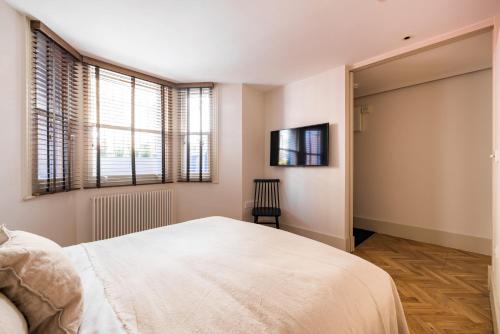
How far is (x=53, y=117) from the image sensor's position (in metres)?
2.08

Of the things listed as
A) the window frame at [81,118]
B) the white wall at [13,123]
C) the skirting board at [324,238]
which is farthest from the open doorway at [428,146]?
the white wall at [13,123]

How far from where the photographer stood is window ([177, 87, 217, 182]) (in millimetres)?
3361

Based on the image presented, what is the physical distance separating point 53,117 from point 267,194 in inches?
112

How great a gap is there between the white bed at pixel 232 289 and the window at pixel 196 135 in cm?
204

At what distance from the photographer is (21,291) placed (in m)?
0.58

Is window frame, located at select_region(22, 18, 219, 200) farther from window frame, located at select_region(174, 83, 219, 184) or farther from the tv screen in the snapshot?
the tv screen

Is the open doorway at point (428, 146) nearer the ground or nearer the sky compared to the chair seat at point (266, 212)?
nearer the sky

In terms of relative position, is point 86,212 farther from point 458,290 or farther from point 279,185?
point 458,290

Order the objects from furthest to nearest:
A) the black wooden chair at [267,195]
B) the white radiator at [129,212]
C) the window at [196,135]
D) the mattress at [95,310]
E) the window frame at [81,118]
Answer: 1. the black wooden chair at [267,195]
2. the window at [196,135]
3. the white radiator at [129,212]
4. the window frame at [81,118]
5. the mattress at [95,310]

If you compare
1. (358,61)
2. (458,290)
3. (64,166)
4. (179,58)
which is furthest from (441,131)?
(64,166)

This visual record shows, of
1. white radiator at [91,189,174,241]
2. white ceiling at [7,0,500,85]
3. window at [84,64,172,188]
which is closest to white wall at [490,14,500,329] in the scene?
white ceiling at [7,0,500,85]

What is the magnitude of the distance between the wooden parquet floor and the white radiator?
9.05ft

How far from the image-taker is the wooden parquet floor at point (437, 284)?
5.08 feet

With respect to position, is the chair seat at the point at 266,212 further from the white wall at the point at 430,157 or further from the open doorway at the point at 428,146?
the white wall at the point at 430,157
